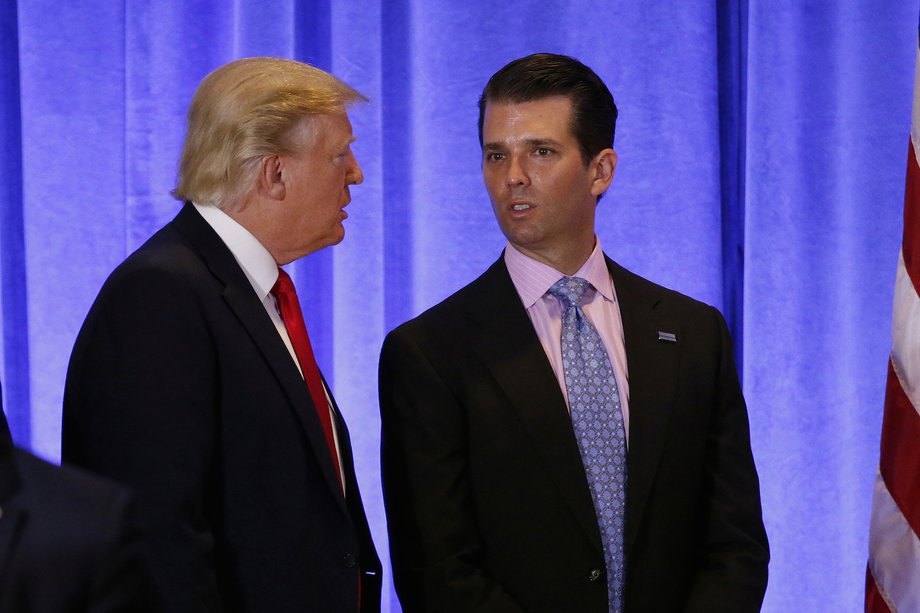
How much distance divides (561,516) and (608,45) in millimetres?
1539

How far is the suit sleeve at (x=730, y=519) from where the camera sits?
1.95 meters

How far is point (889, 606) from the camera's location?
2.39 metres

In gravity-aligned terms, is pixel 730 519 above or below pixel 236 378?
below

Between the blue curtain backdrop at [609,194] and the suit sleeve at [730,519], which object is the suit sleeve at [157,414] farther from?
the blue curtain backdrop at [609,194]

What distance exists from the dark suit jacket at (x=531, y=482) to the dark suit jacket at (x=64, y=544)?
38.5 inches

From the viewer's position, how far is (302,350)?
1.85m

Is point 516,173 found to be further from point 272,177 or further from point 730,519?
point 730,519

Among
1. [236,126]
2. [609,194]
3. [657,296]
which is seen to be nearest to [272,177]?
[236,126]

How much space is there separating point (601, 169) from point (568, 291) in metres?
0.26

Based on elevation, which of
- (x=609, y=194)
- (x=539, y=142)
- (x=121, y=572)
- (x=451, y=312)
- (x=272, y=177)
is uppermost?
(x=609, y=194)

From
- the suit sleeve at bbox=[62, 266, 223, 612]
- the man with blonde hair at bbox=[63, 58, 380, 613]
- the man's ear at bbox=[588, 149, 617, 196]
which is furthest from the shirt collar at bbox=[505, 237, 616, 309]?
the suit sleeve at bbox=[62, 266, 223, 612]

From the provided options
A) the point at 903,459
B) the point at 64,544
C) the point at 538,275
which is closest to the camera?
the point at 64,544

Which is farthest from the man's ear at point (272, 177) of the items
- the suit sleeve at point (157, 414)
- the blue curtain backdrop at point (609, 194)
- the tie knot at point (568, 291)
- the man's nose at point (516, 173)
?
the blue curtain backdrop at point (609, 194)

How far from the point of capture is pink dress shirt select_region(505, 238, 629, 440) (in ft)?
6.66
